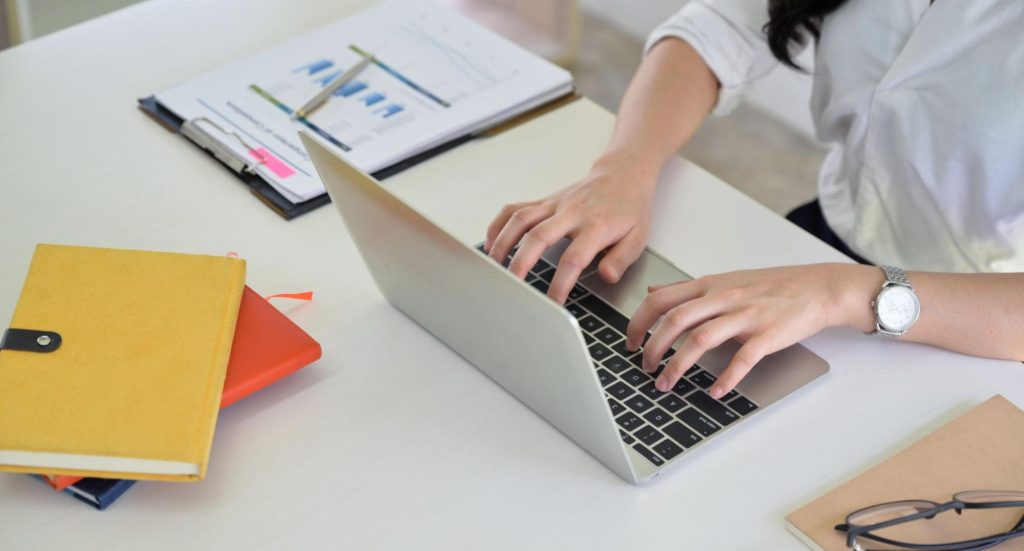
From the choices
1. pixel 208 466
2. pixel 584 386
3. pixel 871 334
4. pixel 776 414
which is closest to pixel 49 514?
pixel 208 466

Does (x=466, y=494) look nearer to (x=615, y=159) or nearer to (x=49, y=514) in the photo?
(x=49, y=514)

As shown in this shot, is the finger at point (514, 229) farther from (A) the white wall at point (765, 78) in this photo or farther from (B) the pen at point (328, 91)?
(A) the white wall at point (765, 78)

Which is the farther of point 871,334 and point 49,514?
point 871,334

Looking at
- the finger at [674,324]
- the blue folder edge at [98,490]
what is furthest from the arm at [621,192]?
the blue folder edge at [98,490]

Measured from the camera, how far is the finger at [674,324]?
877 millimetres

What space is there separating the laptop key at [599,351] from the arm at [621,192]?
5cm

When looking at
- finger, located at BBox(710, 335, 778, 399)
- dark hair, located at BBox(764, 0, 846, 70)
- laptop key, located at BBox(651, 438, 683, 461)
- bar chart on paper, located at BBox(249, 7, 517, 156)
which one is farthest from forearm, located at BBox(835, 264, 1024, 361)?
bar chart on paper, located at BBox(249, 7, 517, 156)

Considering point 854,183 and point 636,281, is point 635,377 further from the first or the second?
point 854,183

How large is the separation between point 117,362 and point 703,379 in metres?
0.45

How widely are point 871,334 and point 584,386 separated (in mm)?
326

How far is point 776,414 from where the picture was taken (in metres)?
0.88

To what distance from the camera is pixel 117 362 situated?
829 millimetres

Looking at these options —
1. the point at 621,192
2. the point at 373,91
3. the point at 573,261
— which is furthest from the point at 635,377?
the point at 373,91

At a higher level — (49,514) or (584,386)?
(584,386)
